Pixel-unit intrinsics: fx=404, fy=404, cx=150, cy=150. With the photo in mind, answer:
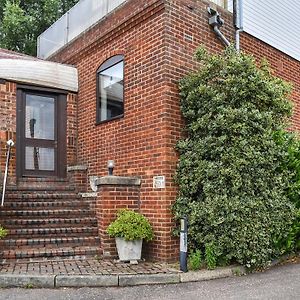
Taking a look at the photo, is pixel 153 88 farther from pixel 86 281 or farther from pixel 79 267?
pixel 86 281

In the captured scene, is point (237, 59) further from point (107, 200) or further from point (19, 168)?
point (19, 168)

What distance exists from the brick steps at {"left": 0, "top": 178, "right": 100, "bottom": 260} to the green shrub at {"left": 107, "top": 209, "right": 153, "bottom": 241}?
0.72m

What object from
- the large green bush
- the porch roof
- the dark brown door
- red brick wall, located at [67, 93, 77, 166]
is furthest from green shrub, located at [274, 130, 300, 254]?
the porch roof

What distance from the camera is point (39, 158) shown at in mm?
9125

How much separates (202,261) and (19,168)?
4.63m

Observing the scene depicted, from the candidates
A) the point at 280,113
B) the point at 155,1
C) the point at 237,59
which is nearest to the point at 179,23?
the point at 155,1

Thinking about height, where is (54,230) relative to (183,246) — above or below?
above

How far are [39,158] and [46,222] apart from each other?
2147 mm

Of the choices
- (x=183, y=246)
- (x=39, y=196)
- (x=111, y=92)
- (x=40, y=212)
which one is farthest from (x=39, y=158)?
(x=183, y=246)

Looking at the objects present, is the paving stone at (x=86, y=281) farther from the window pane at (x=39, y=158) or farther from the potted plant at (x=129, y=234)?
the window pane at (x=39, y=158)

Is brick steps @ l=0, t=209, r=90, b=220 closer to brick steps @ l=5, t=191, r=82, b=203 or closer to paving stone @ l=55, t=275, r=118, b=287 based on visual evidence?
brick steps @ l=5, t=191, r=82, b=203

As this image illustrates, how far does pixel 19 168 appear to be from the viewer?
881 centimetres

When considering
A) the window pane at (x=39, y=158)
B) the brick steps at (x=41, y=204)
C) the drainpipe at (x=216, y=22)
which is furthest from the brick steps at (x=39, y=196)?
the drainpipe at (x=216, y=22)

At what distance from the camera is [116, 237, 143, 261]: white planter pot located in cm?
648
